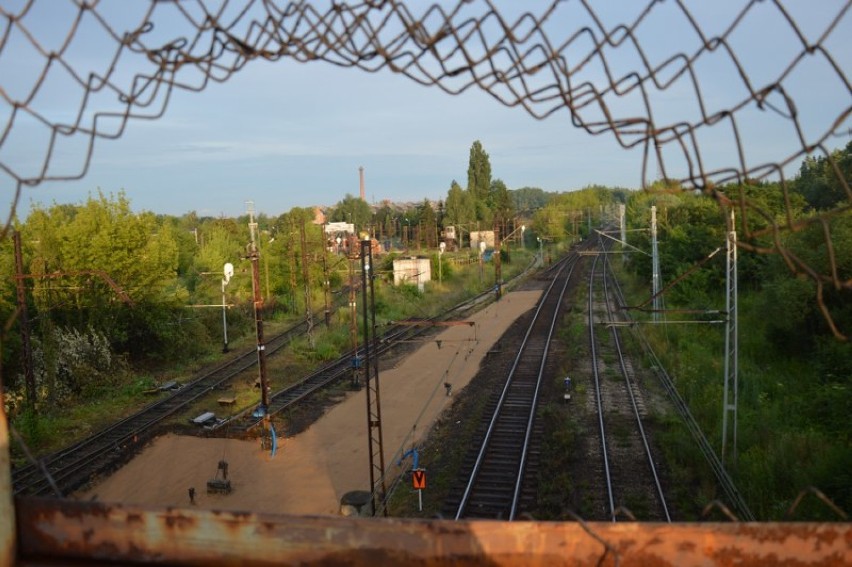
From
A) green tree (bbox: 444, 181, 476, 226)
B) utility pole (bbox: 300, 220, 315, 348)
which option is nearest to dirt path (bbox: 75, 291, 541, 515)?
utility pole (bbox: 300, 220, 315, 348)

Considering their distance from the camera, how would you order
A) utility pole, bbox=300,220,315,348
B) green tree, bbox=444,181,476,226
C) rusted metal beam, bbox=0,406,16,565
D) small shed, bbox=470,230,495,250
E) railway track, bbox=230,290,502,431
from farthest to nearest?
green tree, bbox=444,181,476,226 → small shed, bbox=470,230,495,250 → utility pole, bbox=300,220,315,348 → railway track, bbox=230,290,502,431 → rusted metal beam, bbox=0,406,16,565

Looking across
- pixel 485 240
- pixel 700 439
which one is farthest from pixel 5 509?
pixel 485 240

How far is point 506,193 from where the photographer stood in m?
68.0

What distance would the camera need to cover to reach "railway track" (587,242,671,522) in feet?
30.0

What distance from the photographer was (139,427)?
13.9 metres

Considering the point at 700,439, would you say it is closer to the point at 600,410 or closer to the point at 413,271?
the point at 600,410

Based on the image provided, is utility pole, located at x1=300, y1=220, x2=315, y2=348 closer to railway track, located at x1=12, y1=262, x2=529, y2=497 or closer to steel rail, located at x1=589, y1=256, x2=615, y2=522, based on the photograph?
railway track, located at x1=12, y1=262, x2=529, y2=497

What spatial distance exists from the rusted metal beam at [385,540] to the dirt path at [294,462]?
7240mm

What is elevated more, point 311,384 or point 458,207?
point 458,207


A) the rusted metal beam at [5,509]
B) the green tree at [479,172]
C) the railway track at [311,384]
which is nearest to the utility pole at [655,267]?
the railway track at [311,384]

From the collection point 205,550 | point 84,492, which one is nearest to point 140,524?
point 205,550

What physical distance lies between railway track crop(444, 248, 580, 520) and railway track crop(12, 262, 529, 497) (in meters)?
5.02

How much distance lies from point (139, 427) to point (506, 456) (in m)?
7.89

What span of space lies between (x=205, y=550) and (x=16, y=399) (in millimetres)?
15350
